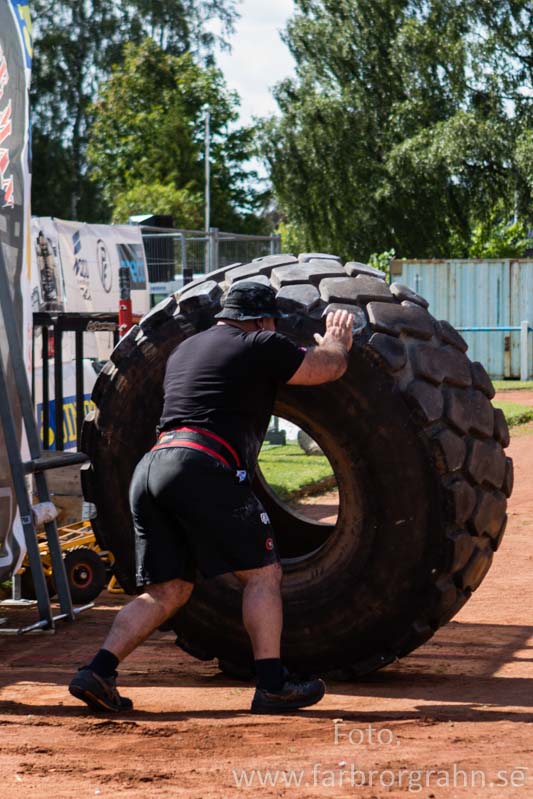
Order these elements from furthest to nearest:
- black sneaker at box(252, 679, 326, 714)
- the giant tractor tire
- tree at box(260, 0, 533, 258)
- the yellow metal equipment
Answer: tree at box(260, 0, 533, 258) < the yellow metal equipment < the giant tractor tire < black sneaker at box(252, 679, 326, 714)

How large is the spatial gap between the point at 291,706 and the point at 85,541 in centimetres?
310

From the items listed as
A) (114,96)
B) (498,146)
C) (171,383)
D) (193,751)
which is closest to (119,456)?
(171,383)

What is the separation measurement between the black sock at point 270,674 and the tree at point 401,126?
34.7m

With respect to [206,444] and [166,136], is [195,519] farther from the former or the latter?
[166,136]

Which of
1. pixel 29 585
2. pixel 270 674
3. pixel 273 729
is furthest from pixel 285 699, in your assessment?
pixel 29 585

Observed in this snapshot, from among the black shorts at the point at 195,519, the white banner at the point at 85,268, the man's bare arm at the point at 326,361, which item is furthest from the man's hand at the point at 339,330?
the white banner at the point at 85,268

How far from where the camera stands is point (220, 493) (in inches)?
200

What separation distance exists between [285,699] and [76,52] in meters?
52.3

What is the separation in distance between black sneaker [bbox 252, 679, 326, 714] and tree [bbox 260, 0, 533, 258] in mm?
34705

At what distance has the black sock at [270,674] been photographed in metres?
5.04

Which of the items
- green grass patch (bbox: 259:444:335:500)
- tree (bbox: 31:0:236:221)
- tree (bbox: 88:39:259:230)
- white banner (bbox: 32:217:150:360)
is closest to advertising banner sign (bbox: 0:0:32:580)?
white banner (bbox: 32:217:150:360)

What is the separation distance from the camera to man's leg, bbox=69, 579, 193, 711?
5047 mm

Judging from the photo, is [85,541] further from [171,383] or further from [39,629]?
[171,383]

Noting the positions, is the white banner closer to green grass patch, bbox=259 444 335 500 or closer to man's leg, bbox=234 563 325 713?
green grass patch, bbox=259 444 335 500
